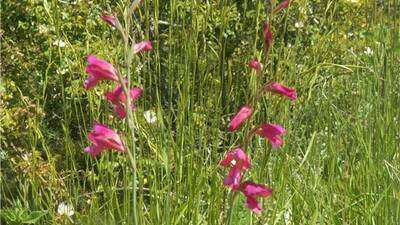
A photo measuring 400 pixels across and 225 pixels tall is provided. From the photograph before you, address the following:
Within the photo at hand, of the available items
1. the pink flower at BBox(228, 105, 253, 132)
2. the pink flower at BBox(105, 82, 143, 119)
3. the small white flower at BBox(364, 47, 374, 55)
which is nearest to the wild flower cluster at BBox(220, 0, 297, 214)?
the pink flower at BBox(228, 105, 253, 132)

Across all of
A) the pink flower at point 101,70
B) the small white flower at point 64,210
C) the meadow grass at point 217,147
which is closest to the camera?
the pink flower at point 101,70

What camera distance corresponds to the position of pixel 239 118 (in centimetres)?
157

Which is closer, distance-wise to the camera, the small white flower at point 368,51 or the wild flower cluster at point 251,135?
the wild flower cluster at point 251,135

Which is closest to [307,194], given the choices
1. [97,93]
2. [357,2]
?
[97,93]

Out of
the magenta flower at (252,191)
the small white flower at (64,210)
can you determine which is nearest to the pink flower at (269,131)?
the magenta flower at (252,191)

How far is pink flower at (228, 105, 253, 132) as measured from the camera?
1.57 metres

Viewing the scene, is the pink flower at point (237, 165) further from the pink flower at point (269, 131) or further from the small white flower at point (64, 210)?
the small white flower at point (64, 210)

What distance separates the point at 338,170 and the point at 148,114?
0.73 meters

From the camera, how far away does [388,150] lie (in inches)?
→ 98.7

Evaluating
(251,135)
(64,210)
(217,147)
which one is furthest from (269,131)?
(64,210)

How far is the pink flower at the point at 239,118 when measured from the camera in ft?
5.15

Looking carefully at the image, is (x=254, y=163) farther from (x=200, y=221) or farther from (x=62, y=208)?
(x=62, y=208)

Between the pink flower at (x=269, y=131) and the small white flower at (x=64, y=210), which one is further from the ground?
the pink flower at (x=269, y=131)

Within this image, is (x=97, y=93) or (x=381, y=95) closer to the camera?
(x=381, y=95)
